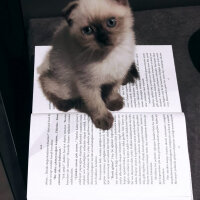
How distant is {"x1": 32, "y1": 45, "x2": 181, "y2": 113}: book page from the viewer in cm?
94

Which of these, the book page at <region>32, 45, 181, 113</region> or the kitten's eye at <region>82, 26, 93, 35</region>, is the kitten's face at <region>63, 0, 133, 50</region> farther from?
the book page at <region>32, 45, 181, 113</region>

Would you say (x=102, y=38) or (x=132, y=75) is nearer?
(x=102, y=38)

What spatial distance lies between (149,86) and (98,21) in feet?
1.17

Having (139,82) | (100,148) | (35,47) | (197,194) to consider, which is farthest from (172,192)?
(35,47)

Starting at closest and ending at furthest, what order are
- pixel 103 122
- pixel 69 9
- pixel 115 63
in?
pixel 69 9, pixel 115 63, pixel 103 122

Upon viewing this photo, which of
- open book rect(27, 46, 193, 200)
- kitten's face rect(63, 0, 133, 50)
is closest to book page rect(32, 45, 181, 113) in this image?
open book rect(27, 46, 193, 200)

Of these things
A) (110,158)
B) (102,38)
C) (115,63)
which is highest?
(102,38)

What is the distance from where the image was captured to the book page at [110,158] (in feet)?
2.79

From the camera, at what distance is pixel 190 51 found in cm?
113

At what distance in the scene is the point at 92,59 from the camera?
0.77 metres

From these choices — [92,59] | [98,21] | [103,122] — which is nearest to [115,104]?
[103,122]

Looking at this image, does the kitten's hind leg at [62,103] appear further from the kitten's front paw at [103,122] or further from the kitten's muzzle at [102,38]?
the kitten's muzzle at [102,38]

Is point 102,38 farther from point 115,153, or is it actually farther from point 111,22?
point 115,153

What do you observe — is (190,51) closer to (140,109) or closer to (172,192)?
(140,109)
